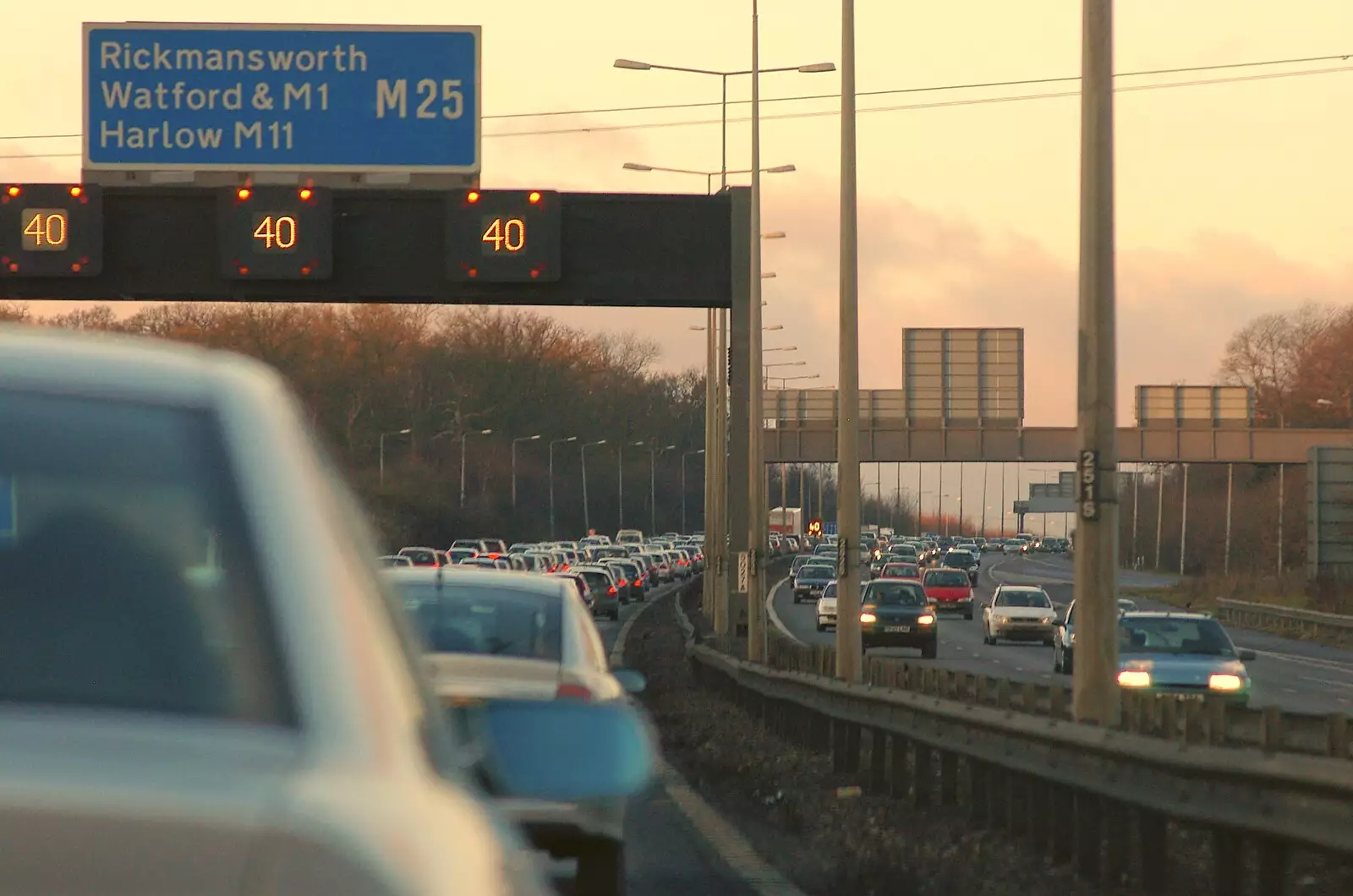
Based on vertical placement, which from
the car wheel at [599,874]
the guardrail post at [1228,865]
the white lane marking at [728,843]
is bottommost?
the white lane marking at [728,843]

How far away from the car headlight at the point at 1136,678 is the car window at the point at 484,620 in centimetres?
1404

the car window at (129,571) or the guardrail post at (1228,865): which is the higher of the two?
the car window at (129,571)

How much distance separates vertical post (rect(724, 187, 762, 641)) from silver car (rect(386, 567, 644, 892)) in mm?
21786

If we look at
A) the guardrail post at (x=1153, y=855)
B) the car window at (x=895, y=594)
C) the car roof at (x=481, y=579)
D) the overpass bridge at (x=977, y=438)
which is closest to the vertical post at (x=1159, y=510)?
the overpass bridge at (x=977, y=438)

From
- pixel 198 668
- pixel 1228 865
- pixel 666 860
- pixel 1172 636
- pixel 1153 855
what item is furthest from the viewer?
pixel 1172 636

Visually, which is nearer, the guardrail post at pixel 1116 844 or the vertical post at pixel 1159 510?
the guardrail post at pixel 1116 844

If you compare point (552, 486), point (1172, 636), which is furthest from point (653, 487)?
point (1172, 636)

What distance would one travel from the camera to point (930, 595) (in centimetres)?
7025

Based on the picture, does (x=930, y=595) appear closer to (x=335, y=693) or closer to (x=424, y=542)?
(x=424, y=542)

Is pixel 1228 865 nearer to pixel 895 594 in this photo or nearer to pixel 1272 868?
pixel 1272 868

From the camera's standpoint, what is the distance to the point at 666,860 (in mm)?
12289

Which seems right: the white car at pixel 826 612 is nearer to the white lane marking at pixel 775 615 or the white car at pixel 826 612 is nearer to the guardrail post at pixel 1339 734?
the white lane marking at pixel 775 615

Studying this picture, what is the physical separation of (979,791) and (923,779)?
141cm

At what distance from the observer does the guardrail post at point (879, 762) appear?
1550 centimetres
